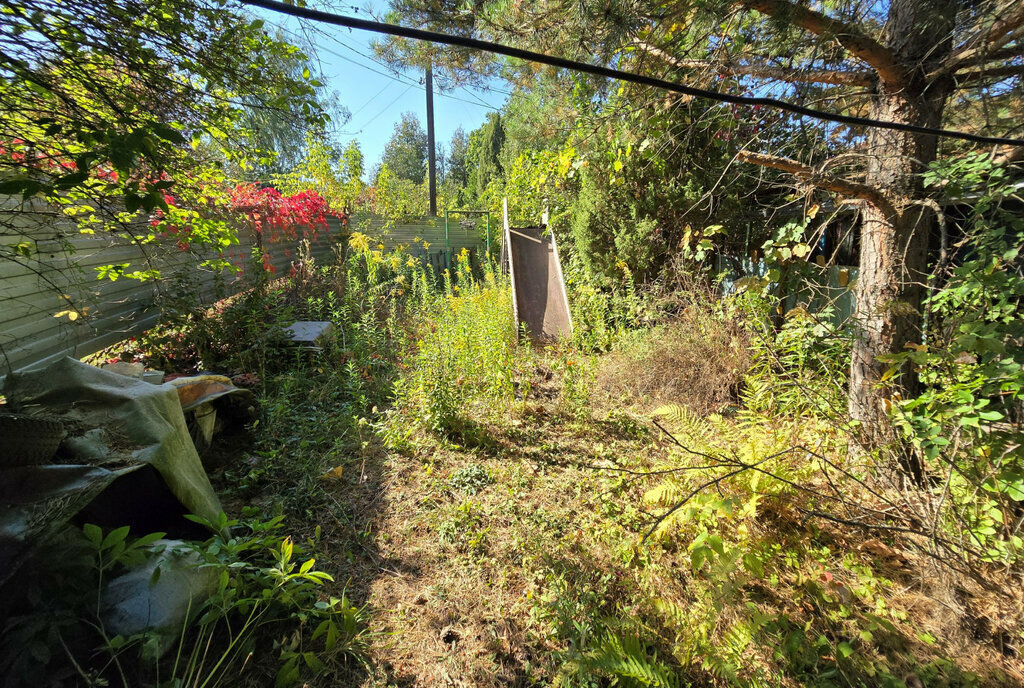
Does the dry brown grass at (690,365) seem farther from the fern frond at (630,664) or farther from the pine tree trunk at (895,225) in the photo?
the fern frond at (630,664)

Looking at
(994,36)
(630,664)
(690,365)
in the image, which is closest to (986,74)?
(994,36)

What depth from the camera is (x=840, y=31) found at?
2145 mm

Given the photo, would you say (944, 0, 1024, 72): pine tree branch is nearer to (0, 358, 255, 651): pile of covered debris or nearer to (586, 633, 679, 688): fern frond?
(586, 633, 679, 688): fern frond

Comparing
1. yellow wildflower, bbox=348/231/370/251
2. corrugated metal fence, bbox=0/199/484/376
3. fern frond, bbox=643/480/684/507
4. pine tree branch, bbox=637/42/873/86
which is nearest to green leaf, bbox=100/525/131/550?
corrugated metal fence, bbox=0/199/484/376

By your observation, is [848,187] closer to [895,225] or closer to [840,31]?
[895,225]

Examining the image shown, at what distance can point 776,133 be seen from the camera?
13.5 ft

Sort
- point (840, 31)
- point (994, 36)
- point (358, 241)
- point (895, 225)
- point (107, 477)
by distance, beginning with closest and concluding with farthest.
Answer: point (107, 477)
point (994, 36)
point (840, 31)
point (895, 225)
point (358, 241)

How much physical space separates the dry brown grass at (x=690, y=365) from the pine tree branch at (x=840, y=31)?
1.99 metres

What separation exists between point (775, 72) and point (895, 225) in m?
1.14

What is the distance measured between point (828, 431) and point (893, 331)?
2.26 ft

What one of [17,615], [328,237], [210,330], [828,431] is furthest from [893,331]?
[328,237]

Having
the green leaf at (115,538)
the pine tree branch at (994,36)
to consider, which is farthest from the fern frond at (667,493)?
the pine tree branch at (994,36)

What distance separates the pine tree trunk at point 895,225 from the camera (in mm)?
2287

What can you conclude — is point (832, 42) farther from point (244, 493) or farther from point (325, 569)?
point (244, 493)
